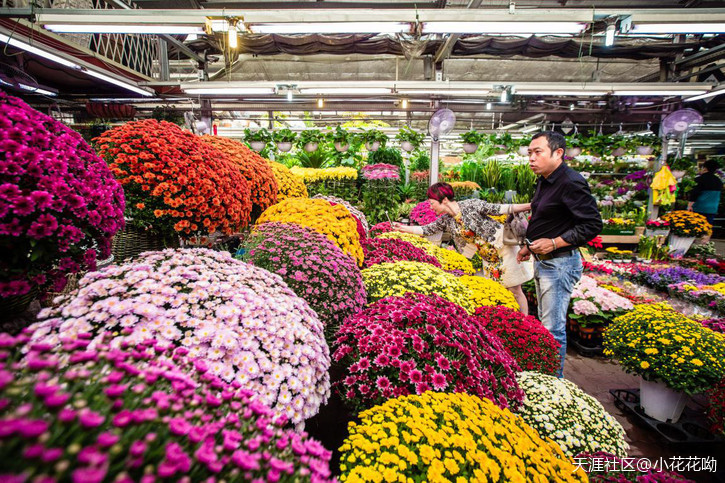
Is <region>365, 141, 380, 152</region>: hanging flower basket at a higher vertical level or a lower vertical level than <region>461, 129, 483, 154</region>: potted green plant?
lower

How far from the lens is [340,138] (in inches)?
298

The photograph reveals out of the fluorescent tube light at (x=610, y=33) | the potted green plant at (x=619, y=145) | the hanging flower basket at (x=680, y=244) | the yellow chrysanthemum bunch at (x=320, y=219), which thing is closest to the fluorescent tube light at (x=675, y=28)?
the fluorescent tube light at (x=610, y=33)

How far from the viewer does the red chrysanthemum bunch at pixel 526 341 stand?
247 centimetres

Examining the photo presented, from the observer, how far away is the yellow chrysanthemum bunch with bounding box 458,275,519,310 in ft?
10.1

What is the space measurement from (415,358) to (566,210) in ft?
7.92

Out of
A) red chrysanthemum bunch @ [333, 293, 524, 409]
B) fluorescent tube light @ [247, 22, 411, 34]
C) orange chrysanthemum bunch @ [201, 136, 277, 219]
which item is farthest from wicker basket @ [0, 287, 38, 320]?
fluorescent tube light @ [247, 22, 411, 34]

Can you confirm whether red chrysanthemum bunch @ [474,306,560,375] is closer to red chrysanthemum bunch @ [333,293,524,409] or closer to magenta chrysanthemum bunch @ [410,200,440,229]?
red chrysanthemum bunch @ [333,293,524,409]

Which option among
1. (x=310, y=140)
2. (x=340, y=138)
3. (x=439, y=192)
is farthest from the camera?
(x=340, y=138)

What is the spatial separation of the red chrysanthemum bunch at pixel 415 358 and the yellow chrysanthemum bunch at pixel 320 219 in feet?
3.06

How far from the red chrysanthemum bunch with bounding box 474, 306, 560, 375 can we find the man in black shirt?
741mm

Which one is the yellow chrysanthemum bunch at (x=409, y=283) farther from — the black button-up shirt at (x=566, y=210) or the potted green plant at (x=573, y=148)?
the potted green plant at (x=573, y=148)

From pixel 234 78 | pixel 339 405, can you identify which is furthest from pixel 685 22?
pixel 234 78

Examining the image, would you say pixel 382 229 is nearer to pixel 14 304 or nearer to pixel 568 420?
pixel 568 420

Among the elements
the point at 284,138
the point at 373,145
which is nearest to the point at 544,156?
the point at 373,145
